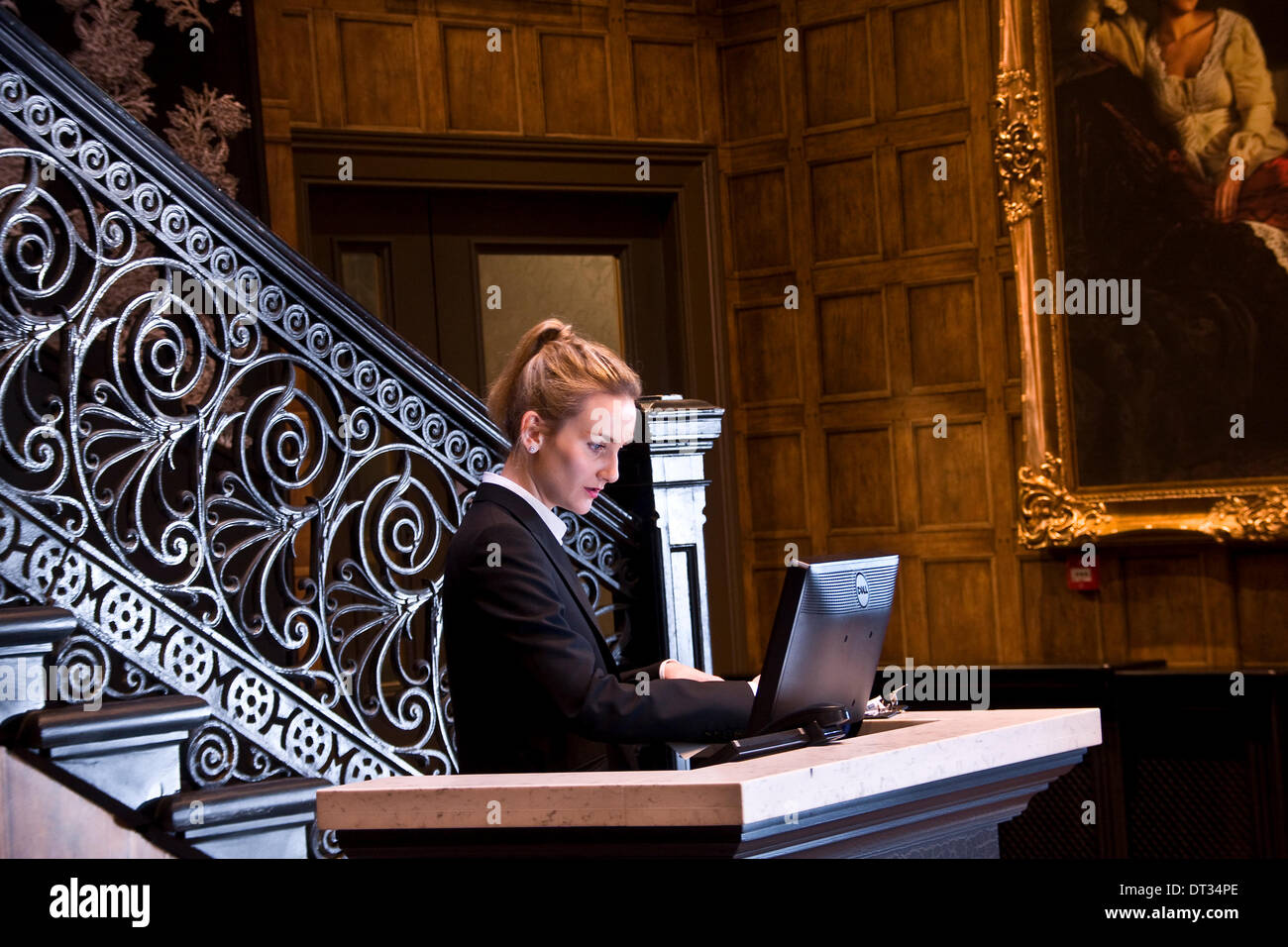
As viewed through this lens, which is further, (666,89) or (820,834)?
(666,89)

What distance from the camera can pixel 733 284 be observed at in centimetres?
707

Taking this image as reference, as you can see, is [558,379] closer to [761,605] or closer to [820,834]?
[820,834]

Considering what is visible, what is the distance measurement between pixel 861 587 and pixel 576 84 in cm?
511

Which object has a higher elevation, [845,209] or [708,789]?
[845,209]

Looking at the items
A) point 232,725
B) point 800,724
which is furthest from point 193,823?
point 800,724

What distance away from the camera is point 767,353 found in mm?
7004

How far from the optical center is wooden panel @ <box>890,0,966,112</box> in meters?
6.47

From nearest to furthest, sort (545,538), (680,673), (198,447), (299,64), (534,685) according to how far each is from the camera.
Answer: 1. (534,685)
2. (545,538)
3. (680,673)
4. (198,447)
5. (299,64)

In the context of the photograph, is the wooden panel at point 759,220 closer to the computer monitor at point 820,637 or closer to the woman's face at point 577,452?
the woman's face at point 577,452

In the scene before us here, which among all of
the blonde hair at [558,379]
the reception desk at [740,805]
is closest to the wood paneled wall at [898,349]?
the blonde hair at [558,379]

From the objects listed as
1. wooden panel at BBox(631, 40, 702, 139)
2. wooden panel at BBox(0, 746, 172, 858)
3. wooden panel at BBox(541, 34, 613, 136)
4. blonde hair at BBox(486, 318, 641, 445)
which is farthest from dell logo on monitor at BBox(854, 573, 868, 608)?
wooden panel at BBox(631, 40, 702, 139)

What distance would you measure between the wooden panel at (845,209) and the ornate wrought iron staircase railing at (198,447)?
3.34 meters

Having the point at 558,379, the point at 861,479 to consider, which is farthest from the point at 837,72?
the point at 558,379

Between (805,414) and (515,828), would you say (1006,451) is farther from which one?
(515,828)
